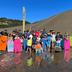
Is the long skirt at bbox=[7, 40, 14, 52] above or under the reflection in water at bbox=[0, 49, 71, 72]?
above

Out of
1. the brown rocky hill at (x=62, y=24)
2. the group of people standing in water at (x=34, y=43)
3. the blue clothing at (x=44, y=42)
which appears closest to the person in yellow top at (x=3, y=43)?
the group of people standing in water at (x=34, y=43)

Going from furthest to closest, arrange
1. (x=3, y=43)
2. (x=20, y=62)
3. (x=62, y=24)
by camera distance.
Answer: (x=62, y=24)
(x=3, y=43)
(x=20, y=62)

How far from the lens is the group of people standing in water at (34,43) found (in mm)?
28266

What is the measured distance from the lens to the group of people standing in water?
92.7ft

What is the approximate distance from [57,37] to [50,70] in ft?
48.8

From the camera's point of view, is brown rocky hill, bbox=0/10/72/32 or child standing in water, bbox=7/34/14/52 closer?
child standing in water, bbox=7/34/14/52

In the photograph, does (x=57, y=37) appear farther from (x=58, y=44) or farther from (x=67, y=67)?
(x=67, y=67)

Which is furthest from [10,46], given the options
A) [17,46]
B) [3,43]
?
[3,43]

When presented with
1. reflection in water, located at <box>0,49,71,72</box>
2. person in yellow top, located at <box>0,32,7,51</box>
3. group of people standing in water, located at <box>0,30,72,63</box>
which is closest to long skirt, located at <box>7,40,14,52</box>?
group of people standing in water, located at <box>0,30,72,63</box>

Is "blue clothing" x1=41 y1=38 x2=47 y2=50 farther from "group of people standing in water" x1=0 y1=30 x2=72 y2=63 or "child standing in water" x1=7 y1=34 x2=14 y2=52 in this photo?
"child standing in water" x1=7 y1=34 x2=14 y2=52

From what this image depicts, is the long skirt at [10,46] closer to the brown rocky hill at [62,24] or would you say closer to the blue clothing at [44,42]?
the blue clothing at [44,42]

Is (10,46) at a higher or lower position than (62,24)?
lower

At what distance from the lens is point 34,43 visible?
29109 mm

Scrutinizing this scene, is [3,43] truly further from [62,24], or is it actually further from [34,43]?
[62,24]
